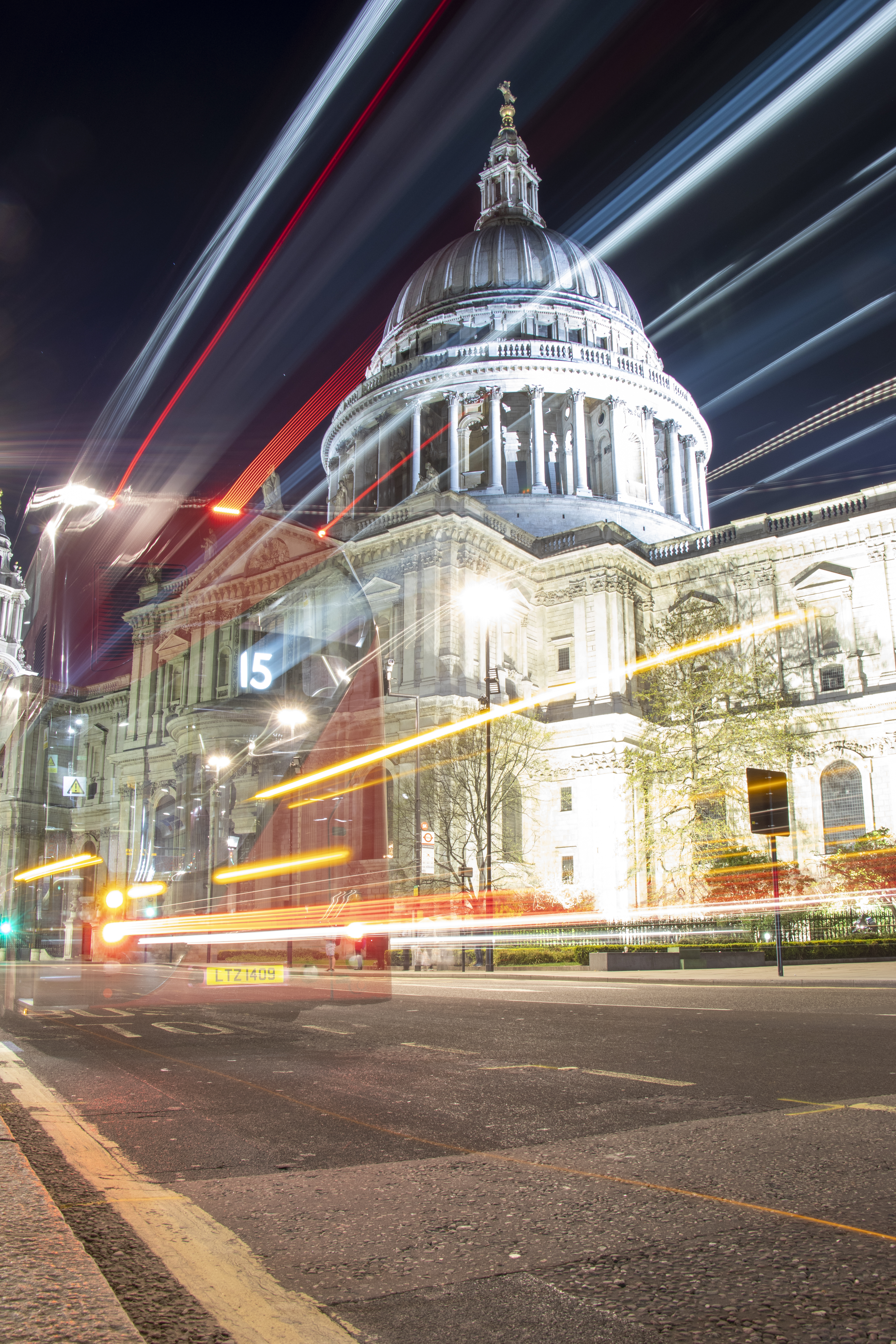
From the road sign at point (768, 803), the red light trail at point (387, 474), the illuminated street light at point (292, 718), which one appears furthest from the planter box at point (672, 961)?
the red light trail at point (387, 474)

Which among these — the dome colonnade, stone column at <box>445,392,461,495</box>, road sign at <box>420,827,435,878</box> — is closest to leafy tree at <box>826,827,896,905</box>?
road sign at <box>420,827,435,878</box>

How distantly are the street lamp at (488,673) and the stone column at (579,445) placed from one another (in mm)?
16745

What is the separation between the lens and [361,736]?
10.9 m

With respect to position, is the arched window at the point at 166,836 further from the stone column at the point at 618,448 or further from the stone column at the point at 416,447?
the stone column at the point at 618,448

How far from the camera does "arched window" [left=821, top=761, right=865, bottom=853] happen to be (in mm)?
50094

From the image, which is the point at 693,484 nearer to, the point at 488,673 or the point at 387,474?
the point at 387,474

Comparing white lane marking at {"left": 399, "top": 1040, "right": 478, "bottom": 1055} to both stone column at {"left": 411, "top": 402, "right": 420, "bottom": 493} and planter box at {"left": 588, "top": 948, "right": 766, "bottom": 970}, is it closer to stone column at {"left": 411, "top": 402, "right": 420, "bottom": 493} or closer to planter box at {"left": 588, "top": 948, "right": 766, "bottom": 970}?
planter box at {"left": 588, "top": 948, "right": 766, "bottom": 970}

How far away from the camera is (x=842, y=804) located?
5138 cm

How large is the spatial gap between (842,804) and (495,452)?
3273cm

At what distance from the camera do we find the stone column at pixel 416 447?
70.8m

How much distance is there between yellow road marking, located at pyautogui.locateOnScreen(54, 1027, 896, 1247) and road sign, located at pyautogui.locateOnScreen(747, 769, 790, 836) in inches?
620

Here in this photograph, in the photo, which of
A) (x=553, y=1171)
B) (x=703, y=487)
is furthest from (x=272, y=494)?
(x=703, y=487)

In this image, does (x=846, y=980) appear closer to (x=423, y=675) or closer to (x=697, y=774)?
(x=697, y=774)

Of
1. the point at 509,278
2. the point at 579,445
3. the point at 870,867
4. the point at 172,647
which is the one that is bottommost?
the point at 870,867
